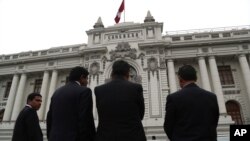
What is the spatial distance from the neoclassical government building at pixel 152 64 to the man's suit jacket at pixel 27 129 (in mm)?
12926

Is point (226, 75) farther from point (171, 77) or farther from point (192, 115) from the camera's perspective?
point (192, 115)

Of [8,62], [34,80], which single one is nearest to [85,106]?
[34,80]

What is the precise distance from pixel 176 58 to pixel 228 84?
559cm

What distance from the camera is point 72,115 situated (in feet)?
12.4

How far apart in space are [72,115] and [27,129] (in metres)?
1.76

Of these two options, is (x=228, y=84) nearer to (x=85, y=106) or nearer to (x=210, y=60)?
(x=210, y=60)

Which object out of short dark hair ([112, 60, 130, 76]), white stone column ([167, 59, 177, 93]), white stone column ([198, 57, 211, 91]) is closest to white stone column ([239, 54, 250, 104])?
white stone column ([198, 57, 211, 91])

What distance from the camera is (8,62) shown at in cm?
2419

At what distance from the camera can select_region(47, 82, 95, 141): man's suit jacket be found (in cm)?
347

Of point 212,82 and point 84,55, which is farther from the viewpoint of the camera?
point 84,55

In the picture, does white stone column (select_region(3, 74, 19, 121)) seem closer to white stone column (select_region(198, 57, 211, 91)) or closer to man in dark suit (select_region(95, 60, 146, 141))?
white stone column (select_region(198, 57, 211, 91))

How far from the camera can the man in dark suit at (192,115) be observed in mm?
3098

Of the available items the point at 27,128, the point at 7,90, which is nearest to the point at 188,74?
the point at 27,128

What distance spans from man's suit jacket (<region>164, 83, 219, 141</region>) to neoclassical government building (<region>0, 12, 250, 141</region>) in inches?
541
